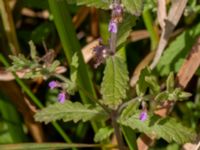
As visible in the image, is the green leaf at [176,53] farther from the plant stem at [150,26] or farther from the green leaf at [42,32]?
the green leaf at [42,32]

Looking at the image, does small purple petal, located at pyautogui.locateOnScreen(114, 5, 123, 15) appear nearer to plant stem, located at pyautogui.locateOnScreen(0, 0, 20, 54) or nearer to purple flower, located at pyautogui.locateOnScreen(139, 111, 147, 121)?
purple flower, located at pyautogui.locateOnScreen(139, 111, 147, 121)

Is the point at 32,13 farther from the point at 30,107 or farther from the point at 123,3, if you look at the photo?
the point at 123,3

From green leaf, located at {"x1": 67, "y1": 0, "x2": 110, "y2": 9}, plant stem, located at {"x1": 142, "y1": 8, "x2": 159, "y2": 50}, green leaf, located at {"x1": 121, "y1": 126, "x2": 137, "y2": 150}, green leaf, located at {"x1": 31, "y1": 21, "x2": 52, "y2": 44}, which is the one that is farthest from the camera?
green leaf, located at {"x1": 31, "y1": 21, "x2": 52, "y2": 44}

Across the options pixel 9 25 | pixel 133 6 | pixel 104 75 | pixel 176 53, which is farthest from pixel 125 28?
pixel 9 25

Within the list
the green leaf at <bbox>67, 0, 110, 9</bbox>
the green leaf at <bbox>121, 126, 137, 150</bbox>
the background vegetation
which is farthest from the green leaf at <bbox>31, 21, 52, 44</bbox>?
the green leaf at <bbox>67, 0, 110, 9</bbox>

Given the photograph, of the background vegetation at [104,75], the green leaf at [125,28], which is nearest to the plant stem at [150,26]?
the background vegetation at [104,75]

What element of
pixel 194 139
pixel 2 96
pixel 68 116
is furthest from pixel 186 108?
pixel 2 96
